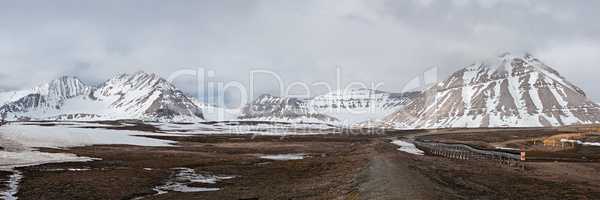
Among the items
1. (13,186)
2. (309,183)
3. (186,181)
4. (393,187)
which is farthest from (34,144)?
(393,187)

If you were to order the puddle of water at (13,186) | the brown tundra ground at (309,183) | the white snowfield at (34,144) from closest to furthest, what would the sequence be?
the puddle of water at (13,186) < the brown tundra ground at (309,183) < the white snowfield at (34,144)

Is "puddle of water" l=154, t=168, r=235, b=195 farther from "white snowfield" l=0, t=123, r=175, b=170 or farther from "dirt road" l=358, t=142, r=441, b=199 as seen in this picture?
"white snowfield" l=0, t=123, r=175, b=170

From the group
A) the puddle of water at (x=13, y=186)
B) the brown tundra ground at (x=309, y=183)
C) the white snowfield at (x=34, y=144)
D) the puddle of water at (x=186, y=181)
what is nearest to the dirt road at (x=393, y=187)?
the brown tundra ground at (x=309, y=183)

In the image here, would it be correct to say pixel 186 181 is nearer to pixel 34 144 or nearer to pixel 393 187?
pixel 393 187

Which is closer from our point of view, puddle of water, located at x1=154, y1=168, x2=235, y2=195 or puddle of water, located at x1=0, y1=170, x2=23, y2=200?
puddle of water, located at x1=0, y1=170, x2=23, y2=200

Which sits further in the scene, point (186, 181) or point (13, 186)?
point (186, 181)

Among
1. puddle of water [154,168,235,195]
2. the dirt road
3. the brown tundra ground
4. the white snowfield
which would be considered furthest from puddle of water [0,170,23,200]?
the dirt road

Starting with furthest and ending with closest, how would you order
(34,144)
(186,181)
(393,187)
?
1. (34,144)
2. (186,181)
3. (393,187)

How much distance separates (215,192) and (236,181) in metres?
6.05

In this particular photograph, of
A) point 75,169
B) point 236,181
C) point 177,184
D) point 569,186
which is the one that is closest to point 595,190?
point 569,186

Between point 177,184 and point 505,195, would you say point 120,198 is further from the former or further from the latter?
point 505,195

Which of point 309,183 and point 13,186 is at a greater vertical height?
point 13,186

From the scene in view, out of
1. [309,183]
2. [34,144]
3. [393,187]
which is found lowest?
[309,183]

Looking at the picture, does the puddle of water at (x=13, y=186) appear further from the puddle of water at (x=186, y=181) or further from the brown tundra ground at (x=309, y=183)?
the puddle of water at (x=186, y=181)
